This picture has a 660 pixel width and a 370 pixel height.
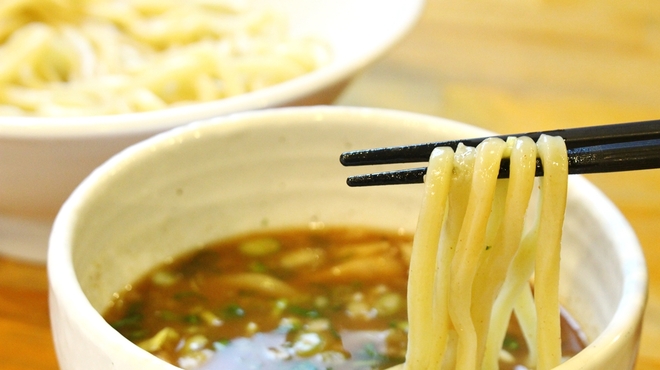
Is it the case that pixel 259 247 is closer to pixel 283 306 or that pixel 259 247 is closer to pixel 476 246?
pixel 283 306

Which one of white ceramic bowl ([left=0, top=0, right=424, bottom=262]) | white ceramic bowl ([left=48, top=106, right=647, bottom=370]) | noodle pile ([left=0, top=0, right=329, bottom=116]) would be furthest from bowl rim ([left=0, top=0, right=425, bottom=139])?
noodle pile ([left=0, top=0, right=329, bottom=116])

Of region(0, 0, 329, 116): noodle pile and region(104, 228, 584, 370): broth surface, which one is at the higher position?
region(0, 0, 329, 116): noodle pile

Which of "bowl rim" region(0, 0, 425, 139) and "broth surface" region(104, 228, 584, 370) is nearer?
"broth surface" region(104, 228, 584, 370)

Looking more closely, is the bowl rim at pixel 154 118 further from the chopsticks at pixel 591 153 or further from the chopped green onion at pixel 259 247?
the chopsticks at pixel 591 153

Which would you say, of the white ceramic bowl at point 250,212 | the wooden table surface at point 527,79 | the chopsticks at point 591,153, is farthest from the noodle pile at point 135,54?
the chopsticks at point 591,153

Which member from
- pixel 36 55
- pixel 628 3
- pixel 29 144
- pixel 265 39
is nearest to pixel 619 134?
Result: pixel 29 144

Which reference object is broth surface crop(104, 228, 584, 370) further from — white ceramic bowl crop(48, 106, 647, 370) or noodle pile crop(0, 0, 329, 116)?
noodle pile crop(0, 0, 329, 116)
